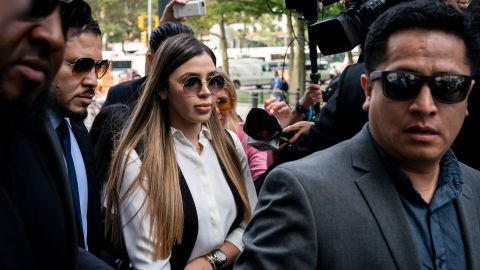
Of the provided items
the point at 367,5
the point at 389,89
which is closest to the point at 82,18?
the point at 389,89

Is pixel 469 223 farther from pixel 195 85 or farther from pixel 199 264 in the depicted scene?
pixel 195 85

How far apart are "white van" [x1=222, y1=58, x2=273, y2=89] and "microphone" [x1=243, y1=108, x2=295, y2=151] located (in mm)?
46019

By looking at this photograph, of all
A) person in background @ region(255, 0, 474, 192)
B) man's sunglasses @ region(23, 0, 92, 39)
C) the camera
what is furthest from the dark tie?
the camera

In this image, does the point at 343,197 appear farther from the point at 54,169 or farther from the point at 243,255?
the point at 54,169

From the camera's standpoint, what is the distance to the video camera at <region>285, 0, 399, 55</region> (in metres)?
3.13

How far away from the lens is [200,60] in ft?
11.1

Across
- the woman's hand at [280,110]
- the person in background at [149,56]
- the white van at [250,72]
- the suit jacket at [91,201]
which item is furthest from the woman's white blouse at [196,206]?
the white van at [250,72]

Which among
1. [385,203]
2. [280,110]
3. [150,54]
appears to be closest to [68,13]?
[385,203]

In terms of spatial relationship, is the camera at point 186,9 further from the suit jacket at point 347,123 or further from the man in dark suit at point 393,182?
the man in dark suit at point 393,182

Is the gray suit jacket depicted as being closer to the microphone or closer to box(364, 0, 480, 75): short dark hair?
box(364, 0, 480, 75): short dark hair

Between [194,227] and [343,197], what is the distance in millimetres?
1206

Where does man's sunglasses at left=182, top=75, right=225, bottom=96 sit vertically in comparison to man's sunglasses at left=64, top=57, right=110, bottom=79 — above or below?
below

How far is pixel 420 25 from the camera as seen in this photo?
2107 millimetres

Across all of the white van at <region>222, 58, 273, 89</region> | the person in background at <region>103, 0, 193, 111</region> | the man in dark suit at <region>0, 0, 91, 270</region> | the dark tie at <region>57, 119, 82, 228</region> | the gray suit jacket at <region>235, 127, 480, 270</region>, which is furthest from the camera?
the white van at <region>222, 58, 273, 89</region>
